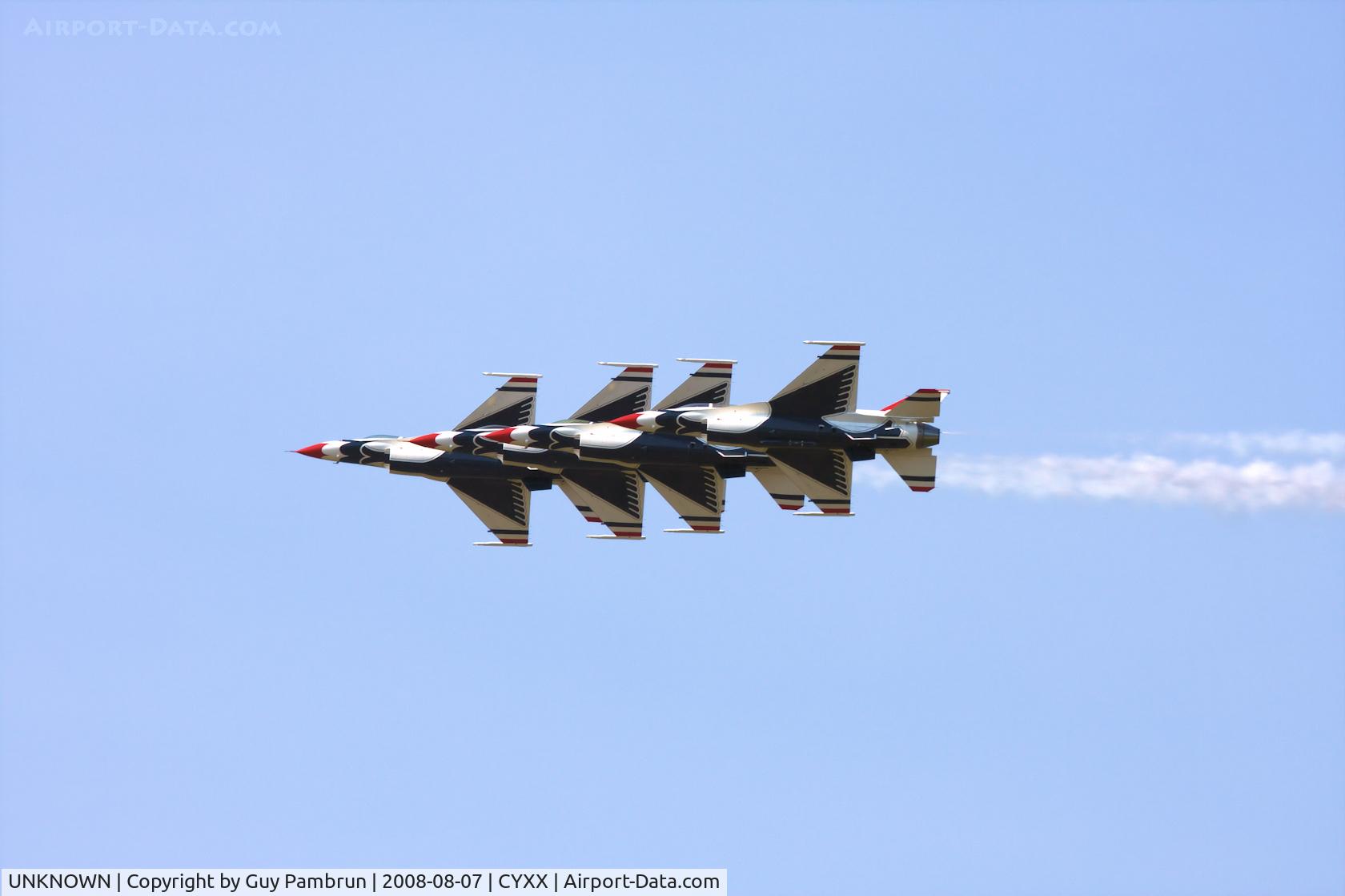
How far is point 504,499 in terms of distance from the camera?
128 meters

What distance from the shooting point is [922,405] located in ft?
396

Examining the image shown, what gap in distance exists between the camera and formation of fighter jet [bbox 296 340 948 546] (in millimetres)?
120938

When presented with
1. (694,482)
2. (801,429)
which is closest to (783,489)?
(801,429)

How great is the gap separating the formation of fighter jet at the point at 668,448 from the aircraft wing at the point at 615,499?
0.14ft

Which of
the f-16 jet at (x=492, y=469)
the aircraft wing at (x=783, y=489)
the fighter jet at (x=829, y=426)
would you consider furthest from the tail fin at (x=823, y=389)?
the f-16 jet at (x=492, y=469)

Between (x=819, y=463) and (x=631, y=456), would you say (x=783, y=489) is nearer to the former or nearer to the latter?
(x=819, y=463)

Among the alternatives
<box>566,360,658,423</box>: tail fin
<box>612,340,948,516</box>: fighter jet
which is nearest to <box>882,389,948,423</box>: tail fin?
A: <box>612,340,948,516</box>: fighter jet

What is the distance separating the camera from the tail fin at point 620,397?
410ft

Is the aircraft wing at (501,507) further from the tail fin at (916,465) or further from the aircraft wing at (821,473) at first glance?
the tail fin at (916,465)

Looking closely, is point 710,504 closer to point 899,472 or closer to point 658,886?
point 899,472

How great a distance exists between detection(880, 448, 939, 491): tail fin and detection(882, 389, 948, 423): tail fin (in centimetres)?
185

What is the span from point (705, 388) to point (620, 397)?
196 inches

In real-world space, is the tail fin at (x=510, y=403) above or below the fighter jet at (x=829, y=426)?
above

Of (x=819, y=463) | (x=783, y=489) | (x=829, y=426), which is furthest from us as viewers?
(x=783, y=489)
